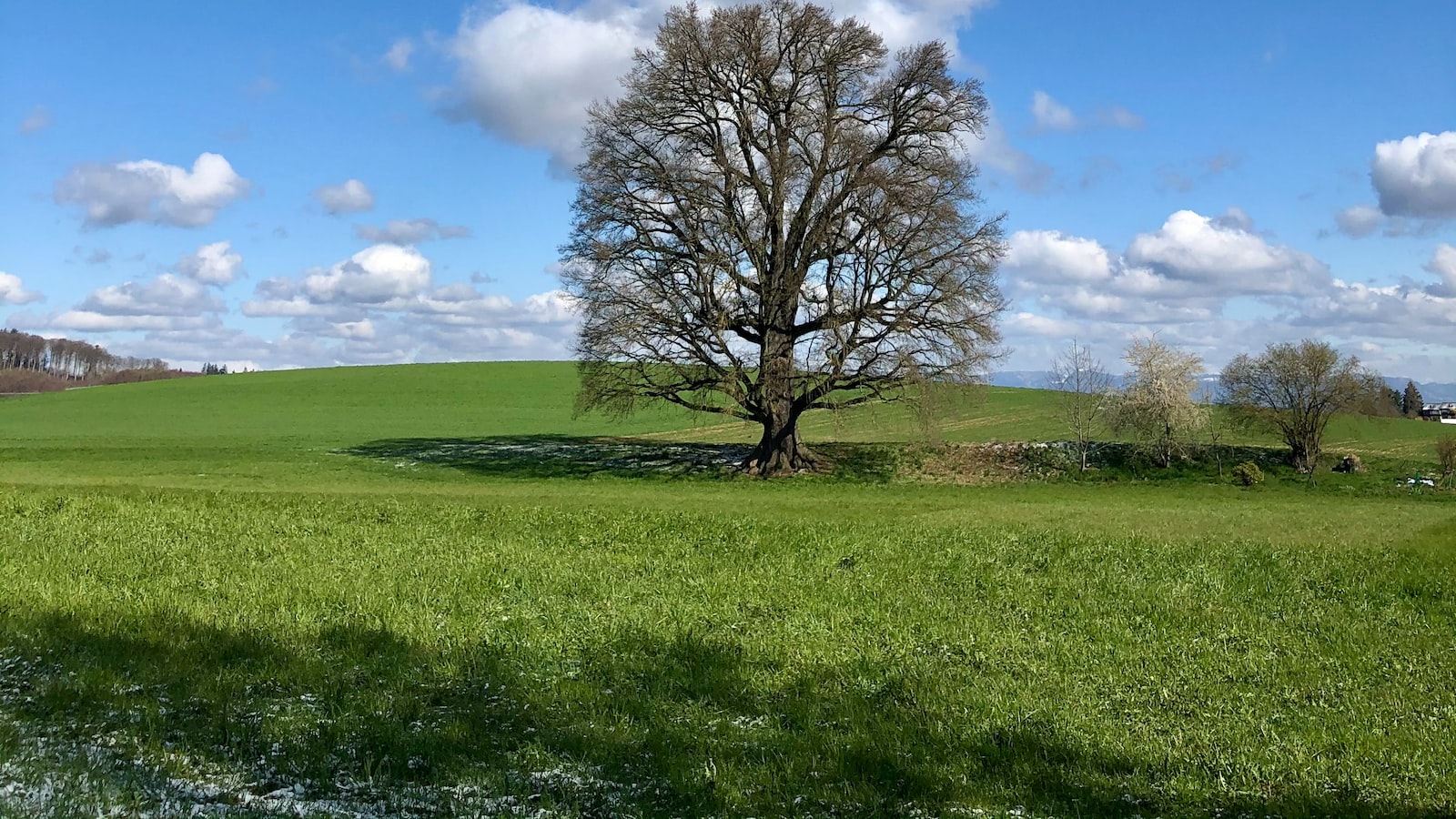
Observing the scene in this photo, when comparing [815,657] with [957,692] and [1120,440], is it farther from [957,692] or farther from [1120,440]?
[1120,440]

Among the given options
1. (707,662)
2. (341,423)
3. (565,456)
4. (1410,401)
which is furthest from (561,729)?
(1410,401)

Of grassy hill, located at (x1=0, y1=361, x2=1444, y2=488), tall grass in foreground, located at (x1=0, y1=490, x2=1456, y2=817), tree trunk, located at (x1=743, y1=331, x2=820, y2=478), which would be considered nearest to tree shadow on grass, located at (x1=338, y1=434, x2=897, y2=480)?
tree trunk, located at (x1=743, y1=331, x2=820, y2=478)

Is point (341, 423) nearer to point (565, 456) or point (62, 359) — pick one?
point (565, 456)

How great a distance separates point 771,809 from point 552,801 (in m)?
1.37

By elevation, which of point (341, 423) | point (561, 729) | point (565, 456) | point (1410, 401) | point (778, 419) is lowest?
point (561, 729)

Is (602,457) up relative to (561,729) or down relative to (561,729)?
up

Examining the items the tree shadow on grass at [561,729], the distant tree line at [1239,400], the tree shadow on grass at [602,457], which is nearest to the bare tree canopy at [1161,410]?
the distant tree line at [1239,400]

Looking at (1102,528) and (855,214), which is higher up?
(855,214)

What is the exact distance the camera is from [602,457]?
45.7 m

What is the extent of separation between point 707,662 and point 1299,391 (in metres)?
42.0

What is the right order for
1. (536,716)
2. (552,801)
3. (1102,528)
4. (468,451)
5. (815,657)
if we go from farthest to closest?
1. (468,451)
2. (1102,528)
3. (815,657)
4. (536,716)
5. (552,801)

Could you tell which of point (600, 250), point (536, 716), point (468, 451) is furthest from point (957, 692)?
point (468, 451)

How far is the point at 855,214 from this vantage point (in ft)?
121

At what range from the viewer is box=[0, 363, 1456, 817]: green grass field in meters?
6.61
